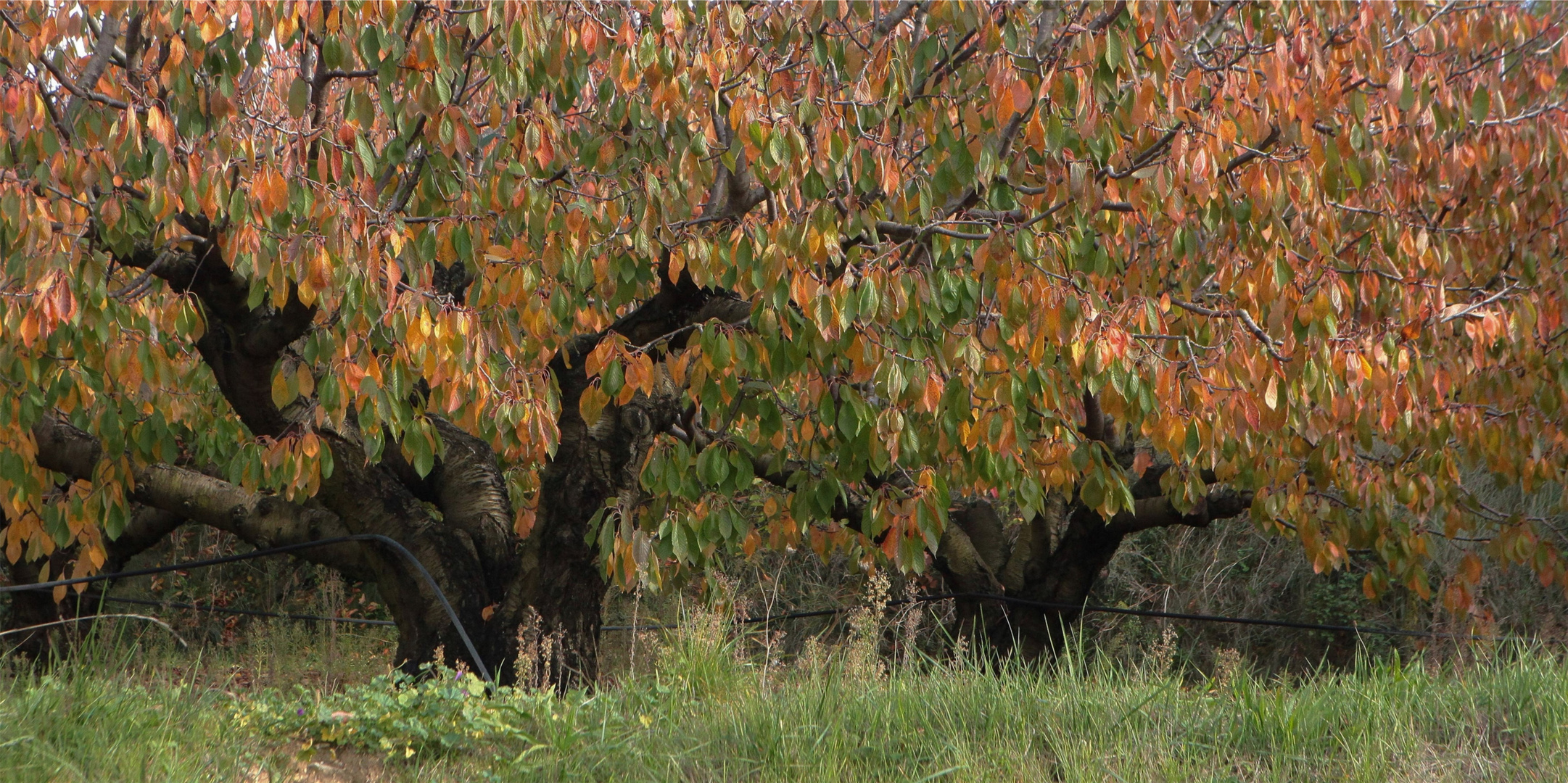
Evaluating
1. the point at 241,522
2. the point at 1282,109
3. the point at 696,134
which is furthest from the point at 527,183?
the point at 241,522

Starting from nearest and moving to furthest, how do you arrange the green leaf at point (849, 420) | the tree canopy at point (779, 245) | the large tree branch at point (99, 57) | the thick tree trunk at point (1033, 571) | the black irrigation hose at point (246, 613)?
the tree canopy at point (779, 245)
the large tree branch at point (99, 57)
the green leaf at point (849, 420)
the black irrigation hose at point (246, 613)
the thick tree trunk at point (1033, 571)

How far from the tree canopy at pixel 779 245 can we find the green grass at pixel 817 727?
98cm

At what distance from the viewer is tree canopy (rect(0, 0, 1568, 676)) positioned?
392cm

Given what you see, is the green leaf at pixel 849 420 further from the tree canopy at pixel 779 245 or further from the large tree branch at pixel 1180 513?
the large tree branch at pixel 1180 513

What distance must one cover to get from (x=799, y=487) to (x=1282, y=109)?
2513 millimetres

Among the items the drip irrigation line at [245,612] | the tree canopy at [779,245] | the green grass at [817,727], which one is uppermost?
the tree canopy at [779,245]

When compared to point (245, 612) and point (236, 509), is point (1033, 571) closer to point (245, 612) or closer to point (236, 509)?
point (236, 509)

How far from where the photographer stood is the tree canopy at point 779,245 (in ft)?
12.9

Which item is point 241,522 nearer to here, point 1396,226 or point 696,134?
point 696,134

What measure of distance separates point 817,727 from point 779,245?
1.56 meters

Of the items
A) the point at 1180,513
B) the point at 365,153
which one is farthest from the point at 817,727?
the point at 1180,513

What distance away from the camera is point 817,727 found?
3621 mm

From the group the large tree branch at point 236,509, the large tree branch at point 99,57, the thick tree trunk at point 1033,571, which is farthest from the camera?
the thick tree trunk at point 1033,571

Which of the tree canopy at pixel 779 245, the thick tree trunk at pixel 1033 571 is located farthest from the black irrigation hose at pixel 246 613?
the thick tree trunk at pixel 1033 571
